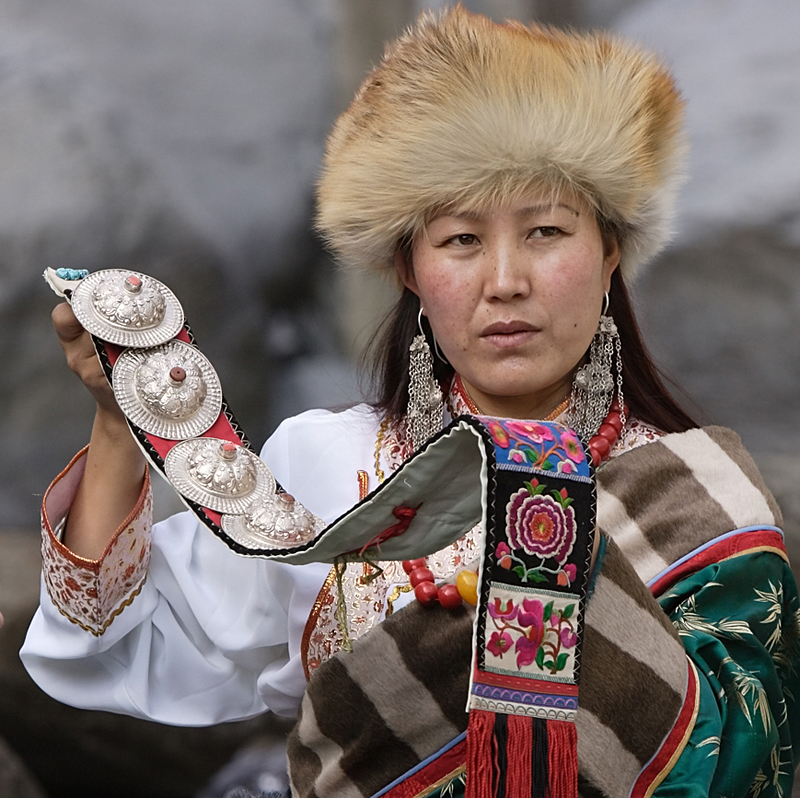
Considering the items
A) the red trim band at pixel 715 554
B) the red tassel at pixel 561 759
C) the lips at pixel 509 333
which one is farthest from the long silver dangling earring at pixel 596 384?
the red tassel at pixel 561 759

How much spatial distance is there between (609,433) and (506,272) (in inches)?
10.5

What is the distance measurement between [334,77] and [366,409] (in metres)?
0.93

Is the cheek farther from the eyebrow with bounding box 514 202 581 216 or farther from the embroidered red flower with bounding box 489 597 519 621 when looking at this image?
the embroidered red flower with bounding box 489 597 519 621

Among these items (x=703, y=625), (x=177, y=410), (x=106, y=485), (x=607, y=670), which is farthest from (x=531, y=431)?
(x=106, y=485)

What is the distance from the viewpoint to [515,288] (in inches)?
47.9

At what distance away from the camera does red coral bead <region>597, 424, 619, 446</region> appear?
134 cm

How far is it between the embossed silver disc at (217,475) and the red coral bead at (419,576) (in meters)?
0.18

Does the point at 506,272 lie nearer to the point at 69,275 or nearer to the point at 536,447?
the point at 536,447

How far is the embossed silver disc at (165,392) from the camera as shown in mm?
1194

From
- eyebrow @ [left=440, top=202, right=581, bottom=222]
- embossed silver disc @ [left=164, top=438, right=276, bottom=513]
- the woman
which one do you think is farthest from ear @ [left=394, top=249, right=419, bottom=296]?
embossed silver disc @ [left=164, top=438, right=276, bottom=513]

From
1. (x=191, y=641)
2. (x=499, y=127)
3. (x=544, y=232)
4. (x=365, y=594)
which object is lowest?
(x=191, y=641)

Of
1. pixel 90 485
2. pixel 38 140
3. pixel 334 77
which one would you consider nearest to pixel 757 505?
pixel 90 485

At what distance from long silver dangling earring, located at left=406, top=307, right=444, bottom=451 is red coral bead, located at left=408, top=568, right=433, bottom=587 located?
0.78 feet

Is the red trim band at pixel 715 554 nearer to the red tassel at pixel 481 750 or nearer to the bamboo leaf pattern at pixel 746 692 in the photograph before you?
the bamboo leaf pattern at pixel 746 692
